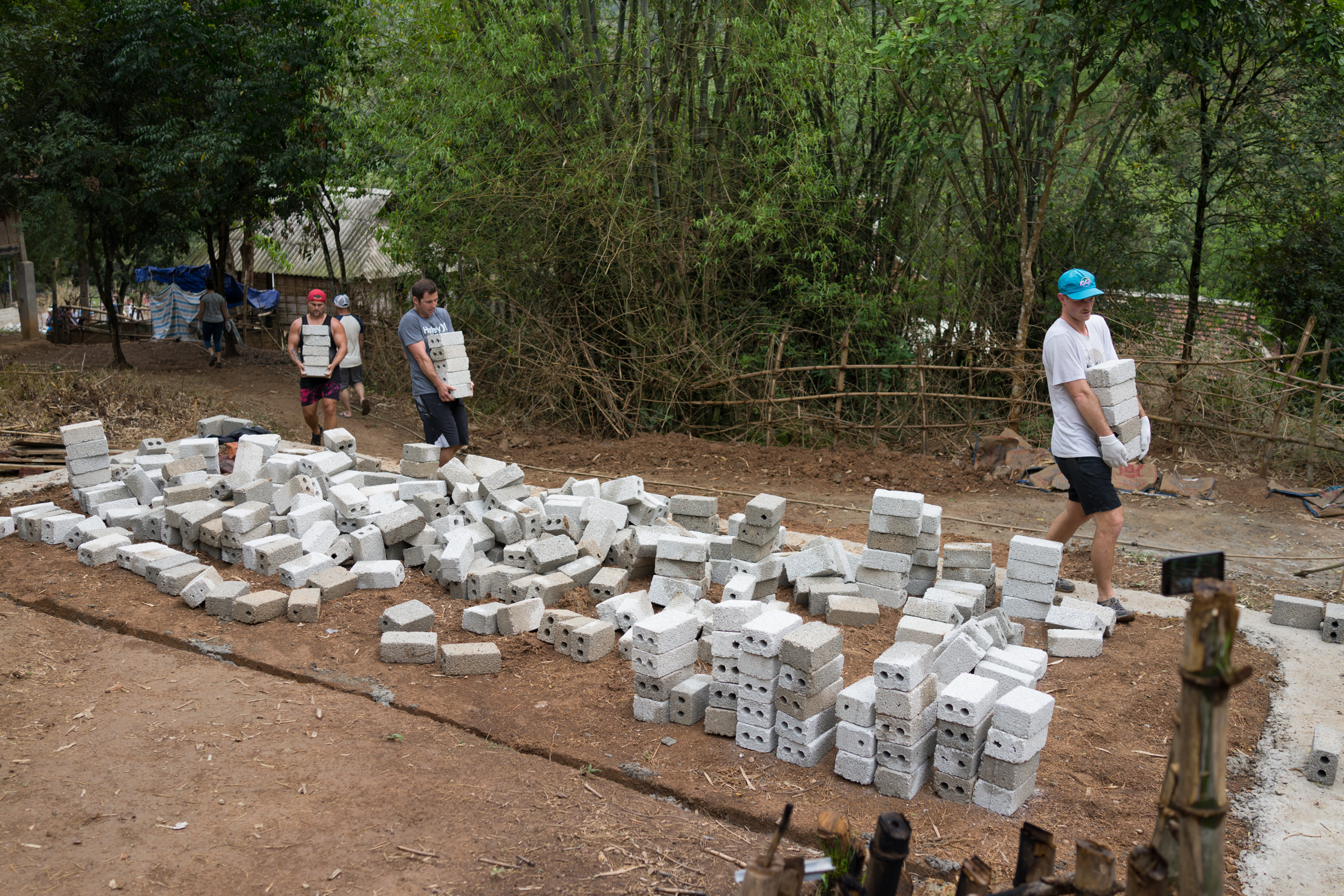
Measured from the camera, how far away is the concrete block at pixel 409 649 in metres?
5.53

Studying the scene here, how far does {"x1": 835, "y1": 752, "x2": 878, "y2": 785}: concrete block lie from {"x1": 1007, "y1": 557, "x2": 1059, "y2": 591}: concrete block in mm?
2333

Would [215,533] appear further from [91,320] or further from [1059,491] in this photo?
[91,320]

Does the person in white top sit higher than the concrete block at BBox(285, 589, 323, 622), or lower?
higher

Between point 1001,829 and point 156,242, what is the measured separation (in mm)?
20524

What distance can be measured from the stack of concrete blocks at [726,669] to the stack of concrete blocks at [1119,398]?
2.60 m

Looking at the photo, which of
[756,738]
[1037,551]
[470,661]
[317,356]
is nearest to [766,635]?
[756,738]

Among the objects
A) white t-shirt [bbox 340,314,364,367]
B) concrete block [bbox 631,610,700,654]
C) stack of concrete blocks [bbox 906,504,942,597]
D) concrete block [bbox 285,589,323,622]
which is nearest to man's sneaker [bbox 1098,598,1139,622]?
stack of concrete blocks [bbox 906,504,942,597]

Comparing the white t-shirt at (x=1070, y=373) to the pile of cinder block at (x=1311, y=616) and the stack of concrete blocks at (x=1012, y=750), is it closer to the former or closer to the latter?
the pile of cinder block at (x=1311, y=616)

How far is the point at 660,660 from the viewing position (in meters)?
4.80

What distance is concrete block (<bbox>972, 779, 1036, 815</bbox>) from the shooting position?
4023mm

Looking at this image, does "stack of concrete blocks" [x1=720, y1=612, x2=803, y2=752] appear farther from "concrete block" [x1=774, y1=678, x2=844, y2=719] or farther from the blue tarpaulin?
the blue tarpaulin

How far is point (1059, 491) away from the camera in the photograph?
32.6 ft

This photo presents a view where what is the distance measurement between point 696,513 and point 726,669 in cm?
258

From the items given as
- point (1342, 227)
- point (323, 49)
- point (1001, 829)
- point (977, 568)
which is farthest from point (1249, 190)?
point (323, 49)
